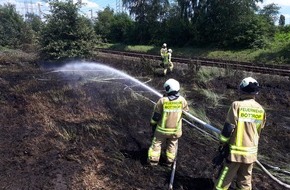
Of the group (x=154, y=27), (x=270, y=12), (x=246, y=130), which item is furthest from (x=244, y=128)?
(x=154, y=27)

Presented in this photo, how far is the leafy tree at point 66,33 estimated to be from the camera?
17.0m

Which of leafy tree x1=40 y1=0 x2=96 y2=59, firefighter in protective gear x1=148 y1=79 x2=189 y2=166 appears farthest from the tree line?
firefighter in protective gear x1=148 y1=79 x2=189 y2=166

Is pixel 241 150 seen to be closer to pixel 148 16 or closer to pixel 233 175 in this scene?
pixel 233 175

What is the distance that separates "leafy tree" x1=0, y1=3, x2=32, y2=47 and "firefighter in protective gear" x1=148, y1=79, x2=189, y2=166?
92.6ft

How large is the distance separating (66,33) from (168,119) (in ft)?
45.1

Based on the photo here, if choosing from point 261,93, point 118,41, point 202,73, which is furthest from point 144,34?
point 261,93

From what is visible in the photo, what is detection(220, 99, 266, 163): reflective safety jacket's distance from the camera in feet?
12.1

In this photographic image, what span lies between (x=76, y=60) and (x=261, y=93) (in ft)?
35.3

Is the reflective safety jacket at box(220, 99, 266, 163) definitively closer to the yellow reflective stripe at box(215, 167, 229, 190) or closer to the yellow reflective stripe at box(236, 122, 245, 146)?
the yellow reflective stripe at box(236, 122, 245, 146)

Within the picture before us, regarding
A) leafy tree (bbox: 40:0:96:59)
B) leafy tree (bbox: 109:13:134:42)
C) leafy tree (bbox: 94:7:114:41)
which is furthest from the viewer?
leafy tree (bbox: 94:7:114:41)

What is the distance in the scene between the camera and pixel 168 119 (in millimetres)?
4863

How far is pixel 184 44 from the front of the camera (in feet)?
108

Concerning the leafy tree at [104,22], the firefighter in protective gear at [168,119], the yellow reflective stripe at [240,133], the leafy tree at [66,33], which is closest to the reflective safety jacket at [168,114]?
the firefighter in protective gear at [168,119]

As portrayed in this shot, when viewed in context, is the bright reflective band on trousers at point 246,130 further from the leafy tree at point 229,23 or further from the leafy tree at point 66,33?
the leafy tree at point 229,23
